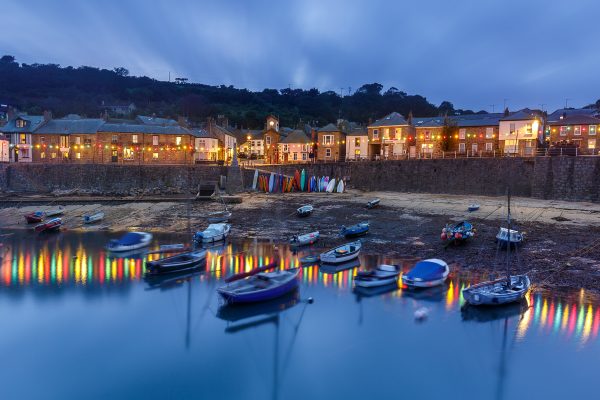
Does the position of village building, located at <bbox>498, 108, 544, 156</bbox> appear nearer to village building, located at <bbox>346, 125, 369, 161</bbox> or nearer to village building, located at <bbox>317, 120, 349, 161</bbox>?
village building, located at <bbox>346, 125, 369, 161</bbox>

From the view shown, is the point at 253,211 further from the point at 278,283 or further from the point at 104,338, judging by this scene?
the point at 104,338

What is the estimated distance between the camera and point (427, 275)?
25.3 meters

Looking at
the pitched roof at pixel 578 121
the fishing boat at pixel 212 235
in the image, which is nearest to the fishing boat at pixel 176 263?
the fishing boat at pixel 212 235

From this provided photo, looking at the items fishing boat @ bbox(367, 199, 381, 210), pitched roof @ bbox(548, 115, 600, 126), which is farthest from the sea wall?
pitched roof @ bbox(548, 115, 600, 126)

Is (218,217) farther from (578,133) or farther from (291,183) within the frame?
(578,133)

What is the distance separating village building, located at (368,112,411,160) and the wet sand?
564 inches

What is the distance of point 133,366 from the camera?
60.2ft

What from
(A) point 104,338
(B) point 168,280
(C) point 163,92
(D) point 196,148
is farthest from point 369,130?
(C) point 163,92

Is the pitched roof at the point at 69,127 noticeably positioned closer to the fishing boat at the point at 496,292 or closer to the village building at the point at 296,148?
the village building at the point at 296,148

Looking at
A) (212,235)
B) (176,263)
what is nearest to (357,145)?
(212,235)

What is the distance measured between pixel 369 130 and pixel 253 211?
30140 mm

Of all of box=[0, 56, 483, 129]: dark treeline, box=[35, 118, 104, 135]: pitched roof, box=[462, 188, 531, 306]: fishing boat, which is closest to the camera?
box=[462, 188, 531, 306]: fishing boat

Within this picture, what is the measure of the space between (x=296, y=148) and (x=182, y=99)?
294ft

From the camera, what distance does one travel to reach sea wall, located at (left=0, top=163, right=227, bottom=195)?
2509 inches
